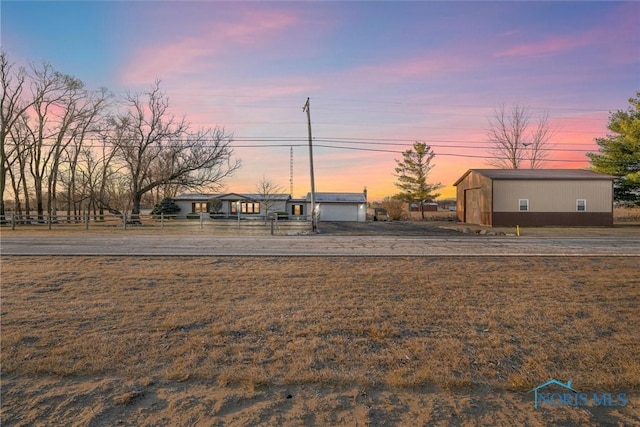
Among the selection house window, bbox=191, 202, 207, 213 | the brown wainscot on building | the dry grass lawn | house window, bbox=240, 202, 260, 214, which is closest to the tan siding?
the brown wainscot on building

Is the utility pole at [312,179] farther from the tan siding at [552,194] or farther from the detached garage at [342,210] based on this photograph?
the detached garage at [342,210]

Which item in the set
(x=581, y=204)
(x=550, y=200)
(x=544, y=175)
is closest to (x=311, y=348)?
(x=550, y=200)

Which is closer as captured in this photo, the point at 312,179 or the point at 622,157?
the point at 312,179

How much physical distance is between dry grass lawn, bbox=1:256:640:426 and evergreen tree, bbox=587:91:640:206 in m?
31.0

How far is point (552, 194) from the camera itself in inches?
1155

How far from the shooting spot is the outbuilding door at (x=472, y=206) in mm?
32369

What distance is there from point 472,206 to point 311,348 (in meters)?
32.9

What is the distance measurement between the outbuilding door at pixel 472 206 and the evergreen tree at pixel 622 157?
36.6ft

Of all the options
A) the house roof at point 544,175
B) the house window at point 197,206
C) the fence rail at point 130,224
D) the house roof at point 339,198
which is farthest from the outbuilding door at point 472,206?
the house window at point 197,206

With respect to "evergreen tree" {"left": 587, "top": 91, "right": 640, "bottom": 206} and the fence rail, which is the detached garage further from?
"evergreen tree" {"left": 587, "top": 91, "right": 640, "bottom": 206}

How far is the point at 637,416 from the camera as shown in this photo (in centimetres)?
297

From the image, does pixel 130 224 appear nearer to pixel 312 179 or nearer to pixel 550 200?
pixel 312 179

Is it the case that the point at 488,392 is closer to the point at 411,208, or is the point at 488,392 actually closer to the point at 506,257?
the point at 506,257

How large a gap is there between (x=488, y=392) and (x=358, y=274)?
15.8 ft
